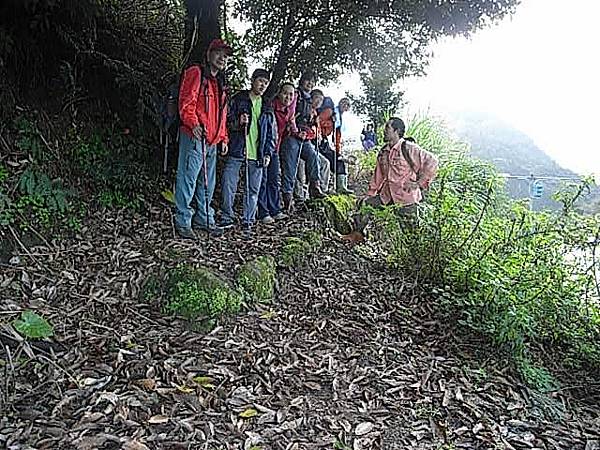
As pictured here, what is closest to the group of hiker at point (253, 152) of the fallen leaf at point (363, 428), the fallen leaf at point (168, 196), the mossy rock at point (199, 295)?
the fallen leaf at point (168, 196)

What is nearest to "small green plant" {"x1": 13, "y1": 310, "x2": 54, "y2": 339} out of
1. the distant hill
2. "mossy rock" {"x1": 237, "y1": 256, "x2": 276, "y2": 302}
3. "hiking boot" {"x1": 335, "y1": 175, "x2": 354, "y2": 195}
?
"mossy rock" {"x1": 237, "y1": 256, "x2": 276, "y2": 302}

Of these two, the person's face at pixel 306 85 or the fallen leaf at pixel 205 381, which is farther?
the person's face at pixel 306 85

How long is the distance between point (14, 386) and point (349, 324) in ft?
7.37

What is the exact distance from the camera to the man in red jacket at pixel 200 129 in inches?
199

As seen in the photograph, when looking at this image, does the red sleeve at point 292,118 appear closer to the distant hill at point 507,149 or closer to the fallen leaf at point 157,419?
the distant hill at point 507,149

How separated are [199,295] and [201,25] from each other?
323 cm

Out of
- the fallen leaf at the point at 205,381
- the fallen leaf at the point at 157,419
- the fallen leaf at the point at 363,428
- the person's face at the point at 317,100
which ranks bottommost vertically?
the fallen leaf at the point at 363,428

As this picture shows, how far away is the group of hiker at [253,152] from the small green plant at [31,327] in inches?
79.8

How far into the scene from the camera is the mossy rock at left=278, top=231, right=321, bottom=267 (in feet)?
16.8

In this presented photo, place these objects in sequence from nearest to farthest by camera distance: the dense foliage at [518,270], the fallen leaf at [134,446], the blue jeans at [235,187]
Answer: the fallen leaf at [134,446], the dense foliage at [518,270], the blue jeans at [235,187]

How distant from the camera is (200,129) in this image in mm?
5148

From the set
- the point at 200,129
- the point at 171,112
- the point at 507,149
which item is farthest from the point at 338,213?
the point at 507,149

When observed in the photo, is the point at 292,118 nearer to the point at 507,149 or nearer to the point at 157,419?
the point at 157,419

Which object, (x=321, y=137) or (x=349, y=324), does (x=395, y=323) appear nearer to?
(x=349, y=324)
